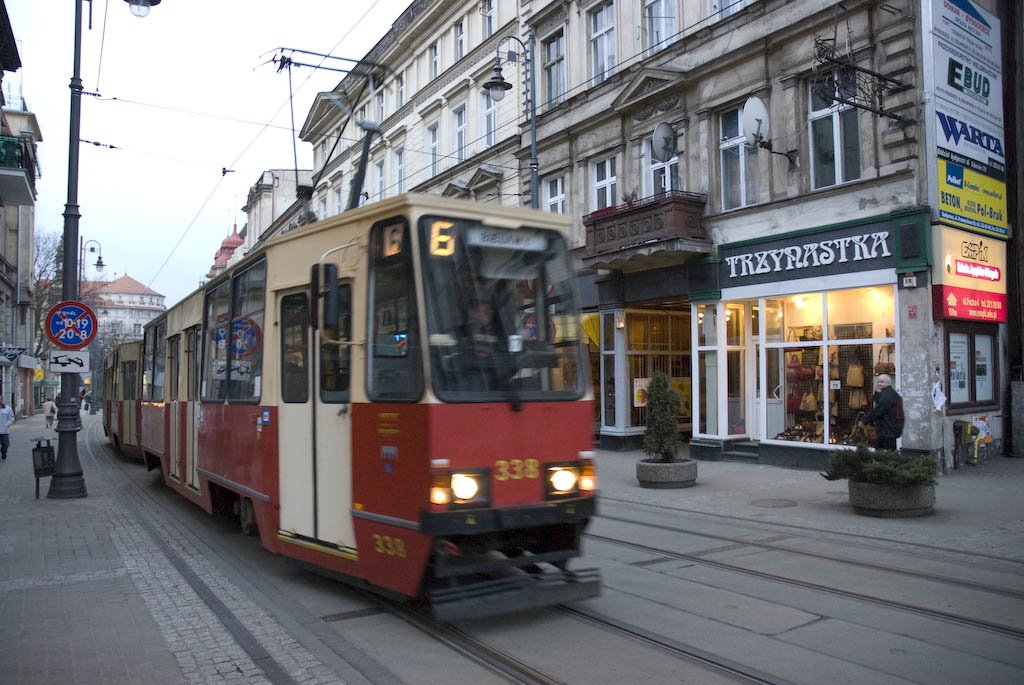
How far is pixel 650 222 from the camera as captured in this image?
18.6 meters

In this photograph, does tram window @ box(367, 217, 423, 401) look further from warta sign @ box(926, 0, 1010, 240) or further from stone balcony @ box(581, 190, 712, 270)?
stone balcony @ box(581, 190, 712, 270)

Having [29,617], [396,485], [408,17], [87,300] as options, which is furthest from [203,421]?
[87,300]

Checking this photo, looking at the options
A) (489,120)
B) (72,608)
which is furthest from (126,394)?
(489,120)

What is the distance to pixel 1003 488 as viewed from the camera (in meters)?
12.4

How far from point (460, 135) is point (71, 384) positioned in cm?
1958

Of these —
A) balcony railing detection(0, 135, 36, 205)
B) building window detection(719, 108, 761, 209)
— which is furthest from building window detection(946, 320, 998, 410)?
balcony railing detection(0, 135, 36, 205)

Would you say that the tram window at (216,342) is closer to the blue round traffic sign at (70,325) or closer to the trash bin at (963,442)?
the blue round traffic sign at (70,325)

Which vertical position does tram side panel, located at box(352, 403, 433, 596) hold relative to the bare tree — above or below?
below

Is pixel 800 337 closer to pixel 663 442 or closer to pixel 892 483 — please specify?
pixel 663 442

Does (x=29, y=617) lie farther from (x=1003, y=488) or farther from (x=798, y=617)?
(x=1003, y=488)

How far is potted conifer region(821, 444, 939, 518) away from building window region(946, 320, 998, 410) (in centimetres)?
478

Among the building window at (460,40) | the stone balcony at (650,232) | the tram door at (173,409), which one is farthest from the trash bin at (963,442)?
the building window at (460,40)

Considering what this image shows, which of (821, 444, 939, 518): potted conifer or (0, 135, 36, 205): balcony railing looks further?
(0, 135, 36, 205): balcony railing

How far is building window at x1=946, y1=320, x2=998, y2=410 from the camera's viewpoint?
1448 cm
